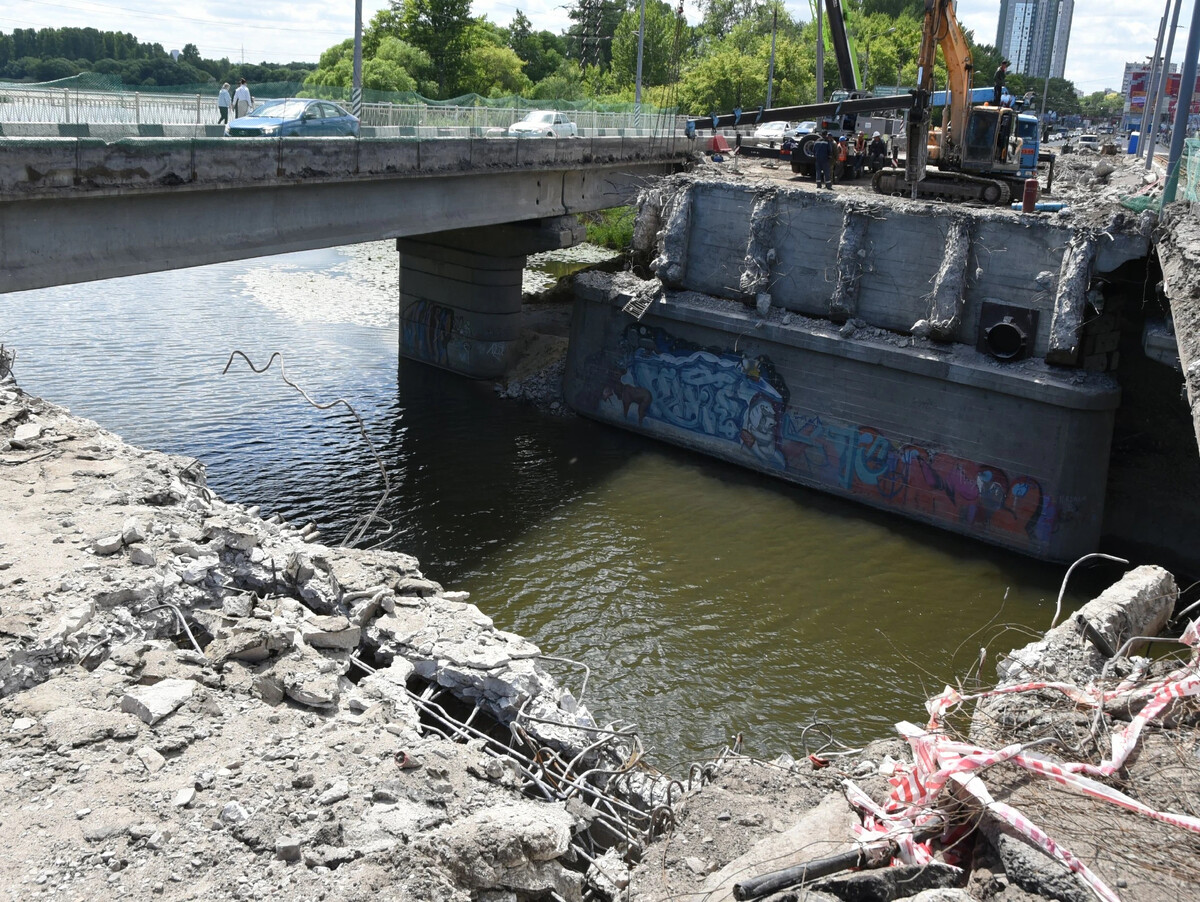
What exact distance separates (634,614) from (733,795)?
8845 mm

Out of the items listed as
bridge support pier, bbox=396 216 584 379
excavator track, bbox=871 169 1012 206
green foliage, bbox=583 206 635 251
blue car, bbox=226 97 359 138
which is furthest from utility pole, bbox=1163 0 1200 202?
green foliage, bbox=583 206 635 251

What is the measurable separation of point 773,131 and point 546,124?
17.5 m

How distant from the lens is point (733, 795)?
31.1 ft

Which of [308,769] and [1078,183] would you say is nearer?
[308,769]

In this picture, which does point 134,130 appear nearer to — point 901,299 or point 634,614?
point 634,614

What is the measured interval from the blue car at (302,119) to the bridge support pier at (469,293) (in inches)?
341

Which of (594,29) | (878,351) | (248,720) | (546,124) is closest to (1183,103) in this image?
(878,351)

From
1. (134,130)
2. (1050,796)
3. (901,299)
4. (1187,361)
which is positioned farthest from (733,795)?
(901,299)

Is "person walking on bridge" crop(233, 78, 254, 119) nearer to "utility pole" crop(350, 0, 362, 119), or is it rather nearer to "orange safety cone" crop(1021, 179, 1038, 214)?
"utility pole" crop(350, 0, 362, 119)

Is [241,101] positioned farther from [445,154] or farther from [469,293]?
[469,293]

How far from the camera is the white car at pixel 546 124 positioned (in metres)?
31.5

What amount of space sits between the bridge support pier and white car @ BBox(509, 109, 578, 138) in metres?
2.92

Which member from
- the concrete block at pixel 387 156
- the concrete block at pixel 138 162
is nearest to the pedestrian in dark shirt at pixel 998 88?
the concrete block at pixel 387 156

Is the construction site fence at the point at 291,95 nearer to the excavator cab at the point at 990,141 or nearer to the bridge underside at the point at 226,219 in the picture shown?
the bridge underside at the point at 226,219
